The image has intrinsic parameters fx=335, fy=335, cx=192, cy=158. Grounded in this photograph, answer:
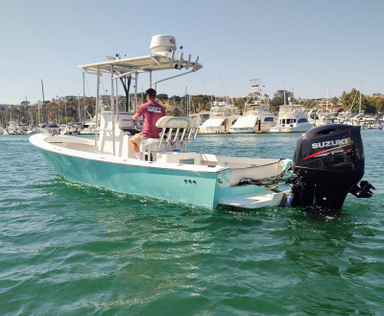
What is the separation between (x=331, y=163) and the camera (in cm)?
484

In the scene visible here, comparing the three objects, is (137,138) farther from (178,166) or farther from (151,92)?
(178,166)

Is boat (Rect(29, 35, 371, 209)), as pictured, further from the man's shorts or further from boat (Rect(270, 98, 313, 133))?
boat (Rect(270, 98, 313, 133))

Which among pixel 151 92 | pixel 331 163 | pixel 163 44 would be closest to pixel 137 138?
pixel 151 92

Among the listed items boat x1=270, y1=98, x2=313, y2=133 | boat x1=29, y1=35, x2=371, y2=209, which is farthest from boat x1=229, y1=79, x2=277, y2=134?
boat x1=29, y1=35, x2=371, y2=209

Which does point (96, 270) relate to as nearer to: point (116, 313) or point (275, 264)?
point (116, 313)

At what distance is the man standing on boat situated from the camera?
7062mm

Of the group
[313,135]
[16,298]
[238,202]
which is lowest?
[16,298]

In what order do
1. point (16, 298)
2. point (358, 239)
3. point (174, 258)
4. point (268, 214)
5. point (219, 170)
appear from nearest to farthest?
point (16, 298)
point (174, 258)
point (358, 239)
point (219, 170)
point (268, 214)

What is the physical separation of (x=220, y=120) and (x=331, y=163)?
57.3 m

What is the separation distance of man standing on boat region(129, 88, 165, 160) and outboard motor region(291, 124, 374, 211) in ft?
10.3

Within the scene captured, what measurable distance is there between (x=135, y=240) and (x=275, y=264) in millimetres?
1973

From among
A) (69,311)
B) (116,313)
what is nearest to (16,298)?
(69,311)

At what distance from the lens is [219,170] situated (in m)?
5.46

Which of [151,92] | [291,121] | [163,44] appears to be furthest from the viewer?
[291,121]
